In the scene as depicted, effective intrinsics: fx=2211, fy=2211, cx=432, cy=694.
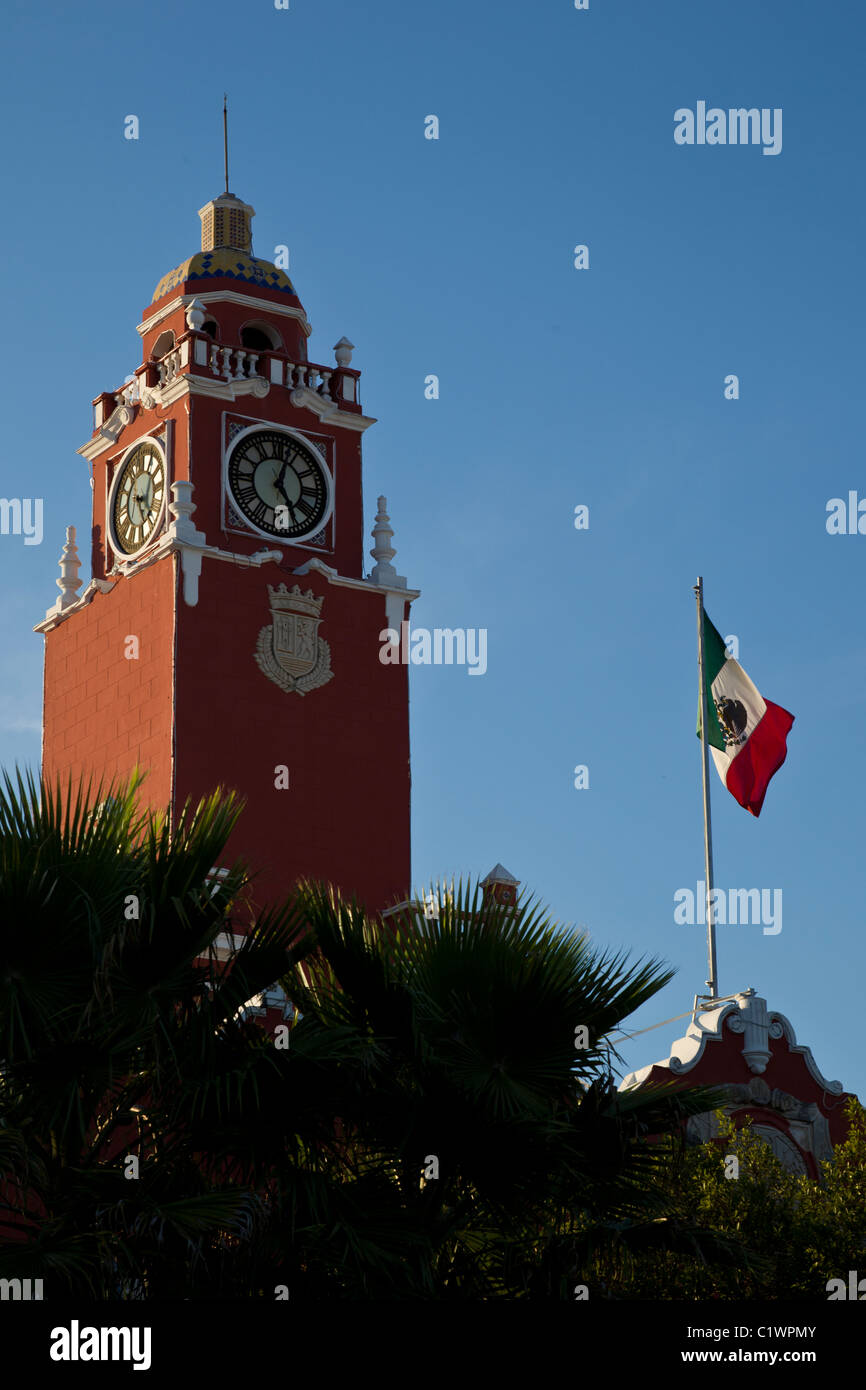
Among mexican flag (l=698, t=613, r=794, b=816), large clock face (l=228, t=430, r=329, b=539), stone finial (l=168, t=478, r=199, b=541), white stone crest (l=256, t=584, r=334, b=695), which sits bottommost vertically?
mexican flag (l=698, t=613, r=794, b=816)

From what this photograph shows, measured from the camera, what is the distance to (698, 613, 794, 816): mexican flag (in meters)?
33.0

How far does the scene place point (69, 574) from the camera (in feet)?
127

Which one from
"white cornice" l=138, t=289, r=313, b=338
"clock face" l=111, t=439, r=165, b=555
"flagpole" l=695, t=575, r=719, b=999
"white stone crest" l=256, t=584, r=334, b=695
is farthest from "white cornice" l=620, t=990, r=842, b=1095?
"white cornice" l=138, t=289, r=313, b=338

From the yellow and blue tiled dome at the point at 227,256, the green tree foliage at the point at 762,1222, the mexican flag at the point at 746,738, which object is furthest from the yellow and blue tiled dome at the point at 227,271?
the green tree foliage at the point at 762,1222

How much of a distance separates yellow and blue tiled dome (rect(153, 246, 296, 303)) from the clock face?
3.49 metres

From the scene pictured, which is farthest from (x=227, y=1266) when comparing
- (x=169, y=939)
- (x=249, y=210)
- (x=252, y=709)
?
(x=249, y=210)

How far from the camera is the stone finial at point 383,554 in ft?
124

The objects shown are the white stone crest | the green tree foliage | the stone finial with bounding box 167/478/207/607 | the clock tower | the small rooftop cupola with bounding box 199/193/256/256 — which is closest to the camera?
the green tree foliage

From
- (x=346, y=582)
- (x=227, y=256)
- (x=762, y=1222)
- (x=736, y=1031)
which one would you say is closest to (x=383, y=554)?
(x=346, y=582)

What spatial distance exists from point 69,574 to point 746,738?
12.7m

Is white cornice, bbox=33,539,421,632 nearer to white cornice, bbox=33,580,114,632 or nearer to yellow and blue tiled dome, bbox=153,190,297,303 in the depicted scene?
white cornice, bbox=33,580,114,632

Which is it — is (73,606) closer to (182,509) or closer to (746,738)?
(182,509)

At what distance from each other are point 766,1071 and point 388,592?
1231 centimetres

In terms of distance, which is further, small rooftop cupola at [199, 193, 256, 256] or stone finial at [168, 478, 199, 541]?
small rooftop cupola at [199, 193, 256, 256]
